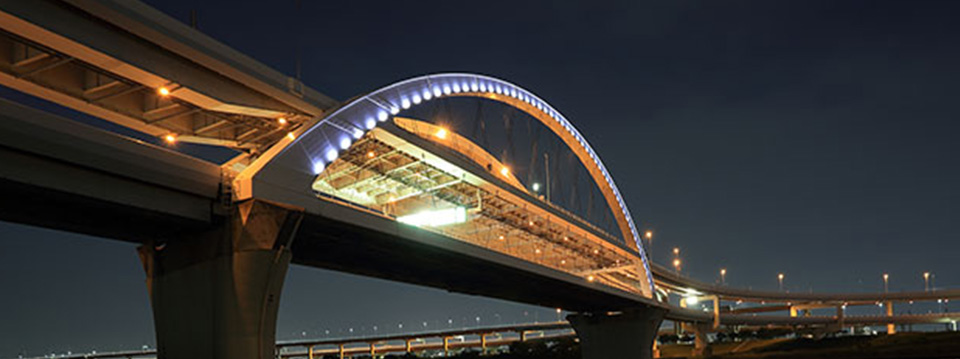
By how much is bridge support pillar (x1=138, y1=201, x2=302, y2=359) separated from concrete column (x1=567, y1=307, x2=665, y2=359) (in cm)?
4207

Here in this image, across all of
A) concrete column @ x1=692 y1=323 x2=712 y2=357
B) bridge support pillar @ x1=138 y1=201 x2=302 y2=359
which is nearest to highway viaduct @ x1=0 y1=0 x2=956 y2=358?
bridge support pillar @ x1=138 y1=201 x2=302 y2=359

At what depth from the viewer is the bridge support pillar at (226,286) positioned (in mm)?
22875

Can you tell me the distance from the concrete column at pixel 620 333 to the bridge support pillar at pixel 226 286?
42075mm

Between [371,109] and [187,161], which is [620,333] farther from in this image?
[187,161]

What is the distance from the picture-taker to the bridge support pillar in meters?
22.9

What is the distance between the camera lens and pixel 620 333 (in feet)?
206

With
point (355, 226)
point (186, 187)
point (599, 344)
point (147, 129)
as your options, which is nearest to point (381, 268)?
point (355, 226)

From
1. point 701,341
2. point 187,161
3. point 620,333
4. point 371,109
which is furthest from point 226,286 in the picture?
point 701,341

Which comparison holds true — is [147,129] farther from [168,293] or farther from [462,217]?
[462,217]

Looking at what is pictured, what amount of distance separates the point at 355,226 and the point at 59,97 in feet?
31.4

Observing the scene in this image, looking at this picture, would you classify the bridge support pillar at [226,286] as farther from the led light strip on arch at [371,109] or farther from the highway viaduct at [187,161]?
the led light strip on arch at [371,109]

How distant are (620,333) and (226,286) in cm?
4423

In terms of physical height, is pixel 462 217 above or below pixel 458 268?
above

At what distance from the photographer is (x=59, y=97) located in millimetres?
23828
